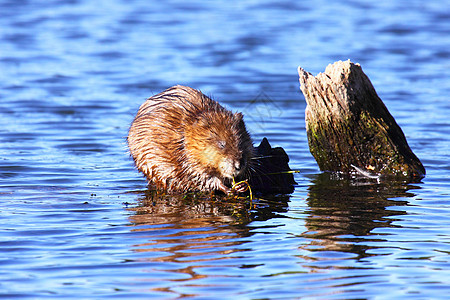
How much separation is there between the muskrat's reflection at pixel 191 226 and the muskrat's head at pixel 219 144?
373mm

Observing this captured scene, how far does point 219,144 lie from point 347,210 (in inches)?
52.0

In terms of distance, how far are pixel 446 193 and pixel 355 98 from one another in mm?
1336

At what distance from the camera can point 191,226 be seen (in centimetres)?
654

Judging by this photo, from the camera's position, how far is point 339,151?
8.38 m

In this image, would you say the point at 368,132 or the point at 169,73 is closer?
the point at 368,132

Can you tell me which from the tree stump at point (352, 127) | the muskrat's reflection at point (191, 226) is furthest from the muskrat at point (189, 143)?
the tree stump at point (352, 127)

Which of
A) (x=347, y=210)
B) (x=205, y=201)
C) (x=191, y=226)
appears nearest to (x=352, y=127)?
(x=347, y=210)

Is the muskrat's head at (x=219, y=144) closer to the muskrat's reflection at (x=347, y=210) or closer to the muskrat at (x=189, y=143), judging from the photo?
the muskrat at (x=189, y=143)

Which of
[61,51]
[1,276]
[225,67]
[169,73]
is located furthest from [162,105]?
[61,51]

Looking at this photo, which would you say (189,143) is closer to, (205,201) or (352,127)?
(205,201)

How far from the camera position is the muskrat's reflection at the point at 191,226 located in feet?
18.6

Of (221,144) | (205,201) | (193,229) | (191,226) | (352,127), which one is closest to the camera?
(193,229)

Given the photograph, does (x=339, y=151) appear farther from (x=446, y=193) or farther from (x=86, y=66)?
(x=86, y=66)

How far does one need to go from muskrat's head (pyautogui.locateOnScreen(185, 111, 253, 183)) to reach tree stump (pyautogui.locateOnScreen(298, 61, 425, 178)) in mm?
1230
